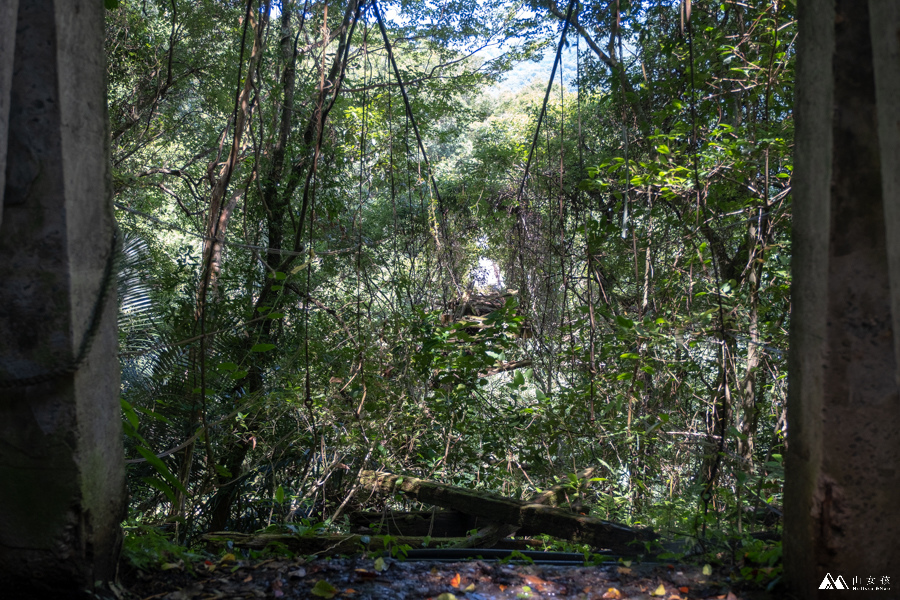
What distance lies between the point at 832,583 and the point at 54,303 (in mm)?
1677

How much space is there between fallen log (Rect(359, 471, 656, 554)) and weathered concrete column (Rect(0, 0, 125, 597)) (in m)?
1.73

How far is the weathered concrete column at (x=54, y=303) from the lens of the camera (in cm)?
114

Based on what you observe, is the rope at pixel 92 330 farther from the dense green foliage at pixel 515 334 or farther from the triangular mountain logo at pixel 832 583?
the triangular mountain logo at pixel 832 583

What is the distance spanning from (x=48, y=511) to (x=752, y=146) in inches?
145

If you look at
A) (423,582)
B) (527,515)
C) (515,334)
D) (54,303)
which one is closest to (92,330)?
(54,303)

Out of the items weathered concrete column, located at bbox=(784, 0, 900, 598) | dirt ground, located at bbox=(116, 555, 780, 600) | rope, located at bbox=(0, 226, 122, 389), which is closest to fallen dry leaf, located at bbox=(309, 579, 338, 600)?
dirt ground, located at bbox=(116, 555, 780, 600)

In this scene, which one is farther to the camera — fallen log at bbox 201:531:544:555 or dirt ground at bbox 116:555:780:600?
fallen log at bbox 201:531:544:555

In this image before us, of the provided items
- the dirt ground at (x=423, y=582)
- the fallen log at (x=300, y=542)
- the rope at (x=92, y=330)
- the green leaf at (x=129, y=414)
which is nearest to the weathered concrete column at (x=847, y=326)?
the dirt ground at (x=423, y=582)

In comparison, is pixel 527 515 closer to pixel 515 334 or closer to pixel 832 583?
pixel 832 583

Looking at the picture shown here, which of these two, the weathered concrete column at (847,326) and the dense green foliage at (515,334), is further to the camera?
Answer: the dense green foliage at (515,334)

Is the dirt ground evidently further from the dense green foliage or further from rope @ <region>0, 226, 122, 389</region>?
the dense green foliage

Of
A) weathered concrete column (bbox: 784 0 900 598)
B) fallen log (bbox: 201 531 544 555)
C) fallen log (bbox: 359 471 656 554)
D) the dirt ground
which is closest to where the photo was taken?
weathered concrete column (bbox: 784 0 900 598)

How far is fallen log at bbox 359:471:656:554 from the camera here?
2338 millimetres

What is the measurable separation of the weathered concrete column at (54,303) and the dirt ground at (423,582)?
0.23 metres
